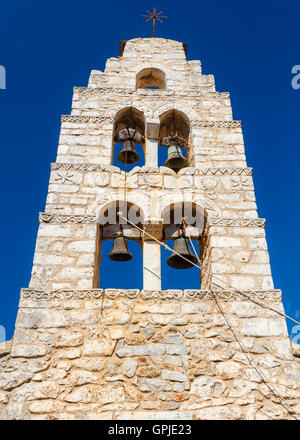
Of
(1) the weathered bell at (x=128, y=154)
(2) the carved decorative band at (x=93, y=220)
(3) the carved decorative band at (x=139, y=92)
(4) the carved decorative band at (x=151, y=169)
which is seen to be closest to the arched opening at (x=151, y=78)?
(3) the carved decorative band at (x=139, y=92)

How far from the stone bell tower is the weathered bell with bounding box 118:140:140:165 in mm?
351

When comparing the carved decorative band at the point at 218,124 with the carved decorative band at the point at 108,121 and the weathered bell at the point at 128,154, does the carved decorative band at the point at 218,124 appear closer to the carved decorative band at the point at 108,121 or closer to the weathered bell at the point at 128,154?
the carved decorative band at the point at 108,121

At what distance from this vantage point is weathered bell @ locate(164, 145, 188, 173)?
6.95 metres

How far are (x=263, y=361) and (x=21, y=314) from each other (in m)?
2.73

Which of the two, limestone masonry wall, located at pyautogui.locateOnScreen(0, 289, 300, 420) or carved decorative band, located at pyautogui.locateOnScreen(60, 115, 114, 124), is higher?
carved decorative band, located at pyautogui.locateOnScreen(60, 115, 114, 124)

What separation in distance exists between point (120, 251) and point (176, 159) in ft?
6.98

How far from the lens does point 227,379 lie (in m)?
4.32

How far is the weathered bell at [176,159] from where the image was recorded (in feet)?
22.8

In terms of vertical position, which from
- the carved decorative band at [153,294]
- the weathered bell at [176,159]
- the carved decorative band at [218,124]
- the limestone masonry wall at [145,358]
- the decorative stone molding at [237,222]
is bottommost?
the limestone masonry wall at [145,358]

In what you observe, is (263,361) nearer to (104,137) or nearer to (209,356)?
(209,356)

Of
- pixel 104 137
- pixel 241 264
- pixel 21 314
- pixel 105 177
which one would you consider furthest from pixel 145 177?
pixel 21 314

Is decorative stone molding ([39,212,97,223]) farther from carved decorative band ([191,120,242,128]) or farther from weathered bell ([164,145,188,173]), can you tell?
carved decorative band ([191,120,242,128])

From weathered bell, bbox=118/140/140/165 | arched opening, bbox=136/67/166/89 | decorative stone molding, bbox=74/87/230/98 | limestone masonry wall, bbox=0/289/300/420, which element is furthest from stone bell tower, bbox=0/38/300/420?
arched opening, bbox=136/67/166/89

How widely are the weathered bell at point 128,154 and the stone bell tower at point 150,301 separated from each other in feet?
1.15
